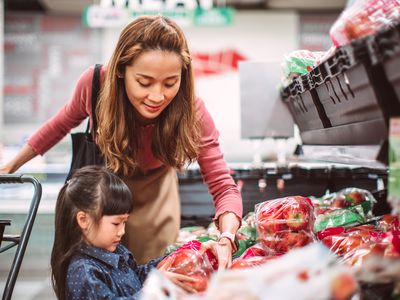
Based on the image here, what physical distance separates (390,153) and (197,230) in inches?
65.8

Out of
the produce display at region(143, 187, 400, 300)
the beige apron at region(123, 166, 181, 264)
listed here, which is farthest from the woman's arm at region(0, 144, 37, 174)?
the produce display at region(143, 187, 400, 300)

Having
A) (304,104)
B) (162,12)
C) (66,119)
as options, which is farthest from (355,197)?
Result: (162,12)

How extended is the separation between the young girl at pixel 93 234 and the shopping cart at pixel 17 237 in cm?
10

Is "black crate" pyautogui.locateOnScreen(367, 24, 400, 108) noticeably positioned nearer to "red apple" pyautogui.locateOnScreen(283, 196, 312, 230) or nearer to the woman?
"red apple" pyautogui.locateOnScreen(283, 196, 312, 230)

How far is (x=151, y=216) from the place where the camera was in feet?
7.55

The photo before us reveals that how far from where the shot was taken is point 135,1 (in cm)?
552

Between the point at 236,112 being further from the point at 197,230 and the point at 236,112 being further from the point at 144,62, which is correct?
the point at 144,62

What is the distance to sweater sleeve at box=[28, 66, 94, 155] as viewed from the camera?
6.50 feet

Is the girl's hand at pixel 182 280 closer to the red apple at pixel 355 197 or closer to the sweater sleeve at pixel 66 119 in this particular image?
the sweater sleeve at pixel 66 119

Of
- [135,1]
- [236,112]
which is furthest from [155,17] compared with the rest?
[236,112]

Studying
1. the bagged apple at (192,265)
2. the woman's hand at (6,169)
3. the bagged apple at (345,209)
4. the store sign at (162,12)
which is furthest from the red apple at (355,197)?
the store sign at (162,12)

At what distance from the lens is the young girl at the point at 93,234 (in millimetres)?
1454

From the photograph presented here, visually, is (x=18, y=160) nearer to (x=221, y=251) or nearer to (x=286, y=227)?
(x=221, y=251)

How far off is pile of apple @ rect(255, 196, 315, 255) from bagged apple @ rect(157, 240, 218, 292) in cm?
20
